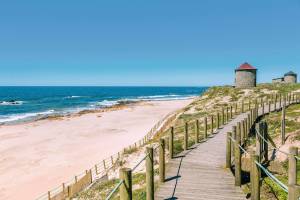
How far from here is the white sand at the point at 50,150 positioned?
23027 millimetres

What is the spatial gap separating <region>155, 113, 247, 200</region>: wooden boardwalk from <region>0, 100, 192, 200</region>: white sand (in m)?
12.0

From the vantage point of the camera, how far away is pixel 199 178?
1039 centimetres

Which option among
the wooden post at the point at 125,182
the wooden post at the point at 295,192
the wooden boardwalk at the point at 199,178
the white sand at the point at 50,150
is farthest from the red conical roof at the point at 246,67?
the wooden post at the point at 295,192

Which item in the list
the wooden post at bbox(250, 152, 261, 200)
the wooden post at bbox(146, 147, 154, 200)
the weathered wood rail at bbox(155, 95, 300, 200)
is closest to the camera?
the wooden post at bbox(250, 152, 261, 200)

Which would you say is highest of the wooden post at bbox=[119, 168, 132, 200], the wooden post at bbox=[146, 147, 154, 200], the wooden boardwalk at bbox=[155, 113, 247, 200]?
the wooden post at bbox=[119, 168, 132, 200]

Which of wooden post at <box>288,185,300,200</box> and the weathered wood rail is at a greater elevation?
wooden post at <box>288,185,300,200</box>

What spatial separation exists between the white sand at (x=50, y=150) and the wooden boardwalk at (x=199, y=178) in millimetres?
12048

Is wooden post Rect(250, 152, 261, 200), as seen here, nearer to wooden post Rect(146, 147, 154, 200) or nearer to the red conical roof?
wooden post Rect(146, 147, 154, 200)

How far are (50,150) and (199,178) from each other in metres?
26.8

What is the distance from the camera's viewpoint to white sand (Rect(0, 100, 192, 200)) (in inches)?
907

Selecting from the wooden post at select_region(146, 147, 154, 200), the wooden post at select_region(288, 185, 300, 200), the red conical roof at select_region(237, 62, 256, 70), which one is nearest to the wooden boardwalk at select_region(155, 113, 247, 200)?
the wooden post at select_region(146, 147, 154, 200)

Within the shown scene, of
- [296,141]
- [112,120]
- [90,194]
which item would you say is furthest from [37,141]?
[296,141]

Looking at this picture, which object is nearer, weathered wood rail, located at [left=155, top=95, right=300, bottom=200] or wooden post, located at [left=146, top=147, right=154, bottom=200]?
wooden post, located at [left=146, top=147, right=154, bottom=200]

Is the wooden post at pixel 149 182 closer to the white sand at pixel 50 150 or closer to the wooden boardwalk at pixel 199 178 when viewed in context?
the wooden boardwalk at pixel 199 178
